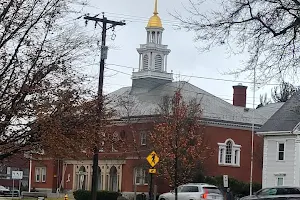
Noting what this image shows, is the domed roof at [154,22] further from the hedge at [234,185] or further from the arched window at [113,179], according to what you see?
the hedge at [234,185]

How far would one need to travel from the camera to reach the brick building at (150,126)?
64.4 metres

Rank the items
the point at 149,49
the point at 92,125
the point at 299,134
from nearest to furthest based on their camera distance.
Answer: the point at 92,125 → the point at 299,134 → the point at 149,49

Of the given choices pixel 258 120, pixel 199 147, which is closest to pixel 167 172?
pixel 199 147

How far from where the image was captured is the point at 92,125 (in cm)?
1509

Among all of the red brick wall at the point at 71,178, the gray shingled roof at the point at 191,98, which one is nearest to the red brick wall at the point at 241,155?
the gray shingled roof at the point at 191,98

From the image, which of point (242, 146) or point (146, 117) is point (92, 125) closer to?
point (146, 117)

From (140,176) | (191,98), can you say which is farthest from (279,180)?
(140,176)

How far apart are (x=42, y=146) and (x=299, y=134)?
41.3 meters

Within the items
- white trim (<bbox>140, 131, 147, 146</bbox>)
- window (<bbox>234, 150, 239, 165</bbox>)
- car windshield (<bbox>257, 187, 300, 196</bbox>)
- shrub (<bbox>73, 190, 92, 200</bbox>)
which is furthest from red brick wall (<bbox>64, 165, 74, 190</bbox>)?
car windshield (<bbox>257, 187, 300, 196</bbox>)

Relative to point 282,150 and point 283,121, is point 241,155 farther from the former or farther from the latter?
point 283,121

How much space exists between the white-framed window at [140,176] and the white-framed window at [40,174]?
55.6 feet

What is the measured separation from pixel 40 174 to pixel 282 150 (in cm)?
3405

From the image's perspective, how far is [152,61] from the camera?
241 feet

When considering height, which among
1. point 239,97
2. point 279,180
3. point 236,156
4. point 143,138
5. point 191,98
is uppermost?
point 239,97
